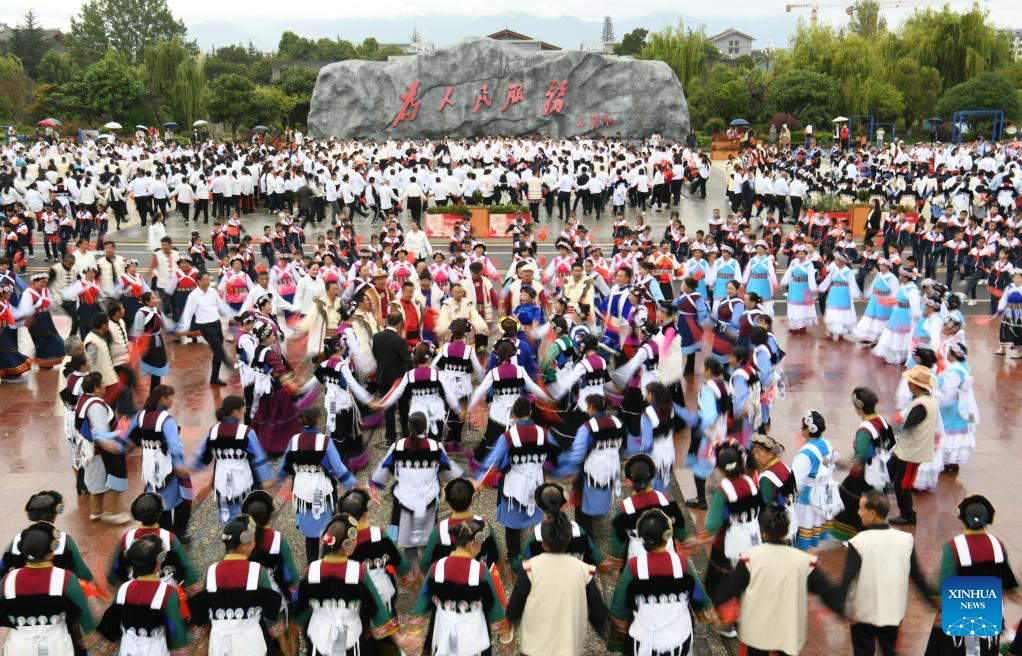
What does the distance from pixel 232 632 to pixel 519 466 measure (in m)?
2.43

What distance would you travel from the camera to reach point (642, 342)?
356 inches

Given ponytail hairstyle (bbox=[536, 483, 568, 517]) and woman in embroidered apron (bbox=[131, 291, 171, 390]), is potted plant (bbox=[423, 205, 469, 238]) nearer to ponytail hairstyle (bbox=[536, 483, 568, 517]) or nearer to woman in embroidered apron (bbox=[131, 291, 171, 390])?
woman in embroidered apron (bbox=[131, 291, 171, 390])

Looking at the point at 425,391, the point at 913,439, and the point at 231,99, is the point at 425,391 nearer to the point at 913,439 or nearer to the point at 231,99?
the point at 913,439

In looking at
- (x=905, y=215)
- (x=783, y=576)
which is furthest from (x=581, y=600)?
(x=905, y=215)

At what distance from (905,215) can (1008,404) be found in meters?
10.2

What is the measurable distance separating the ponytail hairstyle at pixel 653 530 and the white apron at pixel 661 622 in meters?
0.09

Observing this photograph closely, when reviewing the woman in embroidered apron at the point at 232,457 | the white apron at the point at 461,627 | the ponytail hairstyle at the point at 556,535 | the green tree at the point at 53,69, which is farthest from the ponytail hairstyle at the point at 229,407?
the green tree at the point at 53,69

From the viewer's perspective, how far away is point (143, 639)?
470 centimetres

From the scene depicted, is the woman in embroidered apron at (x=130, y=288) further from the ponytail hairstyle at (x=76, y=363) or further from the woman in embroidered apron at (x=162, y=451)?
the woman in embroidered apron at (x=162, y=451)

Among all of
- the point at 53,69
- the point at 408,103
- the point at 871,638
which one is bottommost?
the point at 871,638

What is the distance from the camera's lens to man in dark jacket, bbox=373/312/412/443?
29.4 feet

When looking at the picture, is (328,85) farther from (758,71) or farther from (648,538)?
(648,538)

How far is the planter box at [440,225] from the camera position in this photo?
71.4ft

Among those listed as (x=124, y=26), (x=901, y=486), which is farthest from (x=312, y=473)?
(x=124, y=26)
